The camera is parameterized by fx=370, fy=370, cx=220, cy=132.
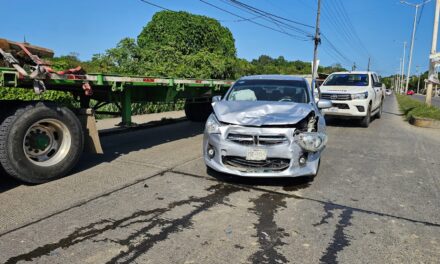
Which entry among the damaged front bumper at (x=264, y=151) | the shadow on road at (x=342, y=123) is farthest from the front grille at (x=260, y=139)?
the shadow on road at (x=342, y=123)

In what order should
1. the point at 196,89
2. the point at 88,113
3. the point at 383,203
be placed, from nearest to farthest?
the point at 383,203 < the point at 88,113 < the point at 196,89

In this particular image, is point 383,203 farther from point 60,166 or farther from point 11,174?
point 11,174

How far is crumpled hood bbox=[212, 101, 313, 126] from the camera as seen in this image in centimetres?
509

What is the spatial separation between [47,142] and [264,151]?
121 inches

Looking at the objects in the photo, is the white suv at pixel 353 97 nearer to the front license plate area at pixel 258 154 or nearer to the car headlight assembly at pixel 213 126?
the car headlight assembly at pixel 213 126

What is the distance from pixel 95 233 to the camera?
3611 millimetres

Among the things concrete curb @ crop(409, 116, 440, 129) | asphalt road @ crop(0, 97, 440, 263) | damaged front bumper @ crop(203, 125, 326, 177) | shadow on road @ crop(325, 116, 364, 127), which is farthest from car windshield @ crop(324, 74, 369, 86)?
damaged front bumper @ crop(203, 125, 326, 177)

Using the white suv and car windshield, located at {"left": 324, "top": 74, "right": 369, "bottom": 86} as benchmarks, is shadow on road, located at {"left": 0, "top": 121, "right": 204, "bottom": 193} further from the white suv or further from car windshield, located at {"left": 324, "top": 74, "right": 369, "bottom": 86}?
car windshield, located at {"left": 324, "top": 74, "right": 369, "bottom": 86}

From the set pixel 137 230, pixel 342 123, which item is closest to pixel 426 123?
pixel 342 123

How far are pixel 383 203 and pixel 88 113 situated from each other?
4451 mm

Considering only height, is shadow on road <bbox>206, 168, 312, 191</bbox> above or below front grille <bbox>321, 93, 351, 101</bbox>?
below

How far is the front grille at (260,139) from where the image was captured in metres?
4.93

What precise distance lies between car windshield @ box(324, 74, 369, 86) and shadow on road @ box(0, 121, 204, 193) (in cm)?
493

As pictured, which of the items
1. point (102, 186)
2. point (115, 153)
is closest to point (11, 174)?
point (102, 186)
